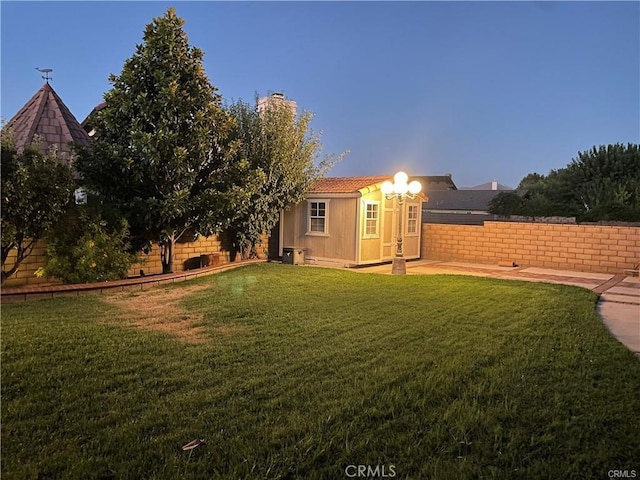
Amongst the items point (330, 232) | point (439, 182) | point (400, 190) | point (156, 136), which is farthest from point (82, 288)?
point (439, 182)

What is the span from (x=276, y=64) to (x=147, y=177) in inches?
400

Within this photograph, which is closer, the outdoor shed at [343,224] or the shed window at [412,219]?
the outdoor shed at [343,224]

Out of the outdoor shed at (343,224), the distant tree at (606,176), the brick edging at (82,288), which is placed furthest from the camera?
the distant tree at (606,176)

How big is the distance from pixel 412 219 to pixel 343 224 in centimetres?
304

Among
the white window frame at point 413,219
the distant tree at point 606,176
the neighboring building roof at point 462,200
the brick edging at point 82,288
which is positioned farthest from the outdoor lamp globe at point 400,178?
the neighboring building roof at point 462,200

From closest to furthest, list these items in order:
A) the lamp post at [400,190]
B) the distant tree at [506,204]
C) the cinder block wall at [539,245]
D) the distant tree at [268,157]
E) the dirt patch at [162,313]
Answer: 1. the dirt patch at [162,313]
2. the lamp post at [400,190]
3. the distant tree at [268,157]
4. the cinder block wall at [539,245]
5. the distant tree at [506,204]

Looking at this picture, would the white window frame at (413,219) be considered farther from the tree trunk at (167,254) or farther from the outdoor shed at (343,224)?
the tree trunk at (167,254)

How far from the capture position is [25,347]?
172 inches

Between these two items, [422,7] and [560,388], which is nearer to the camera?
[560,388]

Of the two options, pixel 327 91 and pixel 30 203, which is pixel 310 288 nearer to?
pixel 30 203

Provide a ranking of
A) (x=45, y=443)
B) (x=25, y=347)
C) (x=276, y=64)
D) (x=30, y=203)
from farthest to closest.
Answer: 1. (x=276, y=64)
2. (x=30, y=203)
3. (x=25, y=347)
4. (x=45, y=443)

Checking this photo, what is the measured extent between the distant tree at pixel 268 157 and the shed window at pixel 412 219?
12.5ft

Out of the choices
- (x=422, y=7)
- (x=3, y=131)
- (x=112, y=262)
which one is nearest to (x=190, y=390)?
(x=112, y=262)

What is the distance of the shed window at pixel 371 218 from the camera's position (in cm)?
1274
